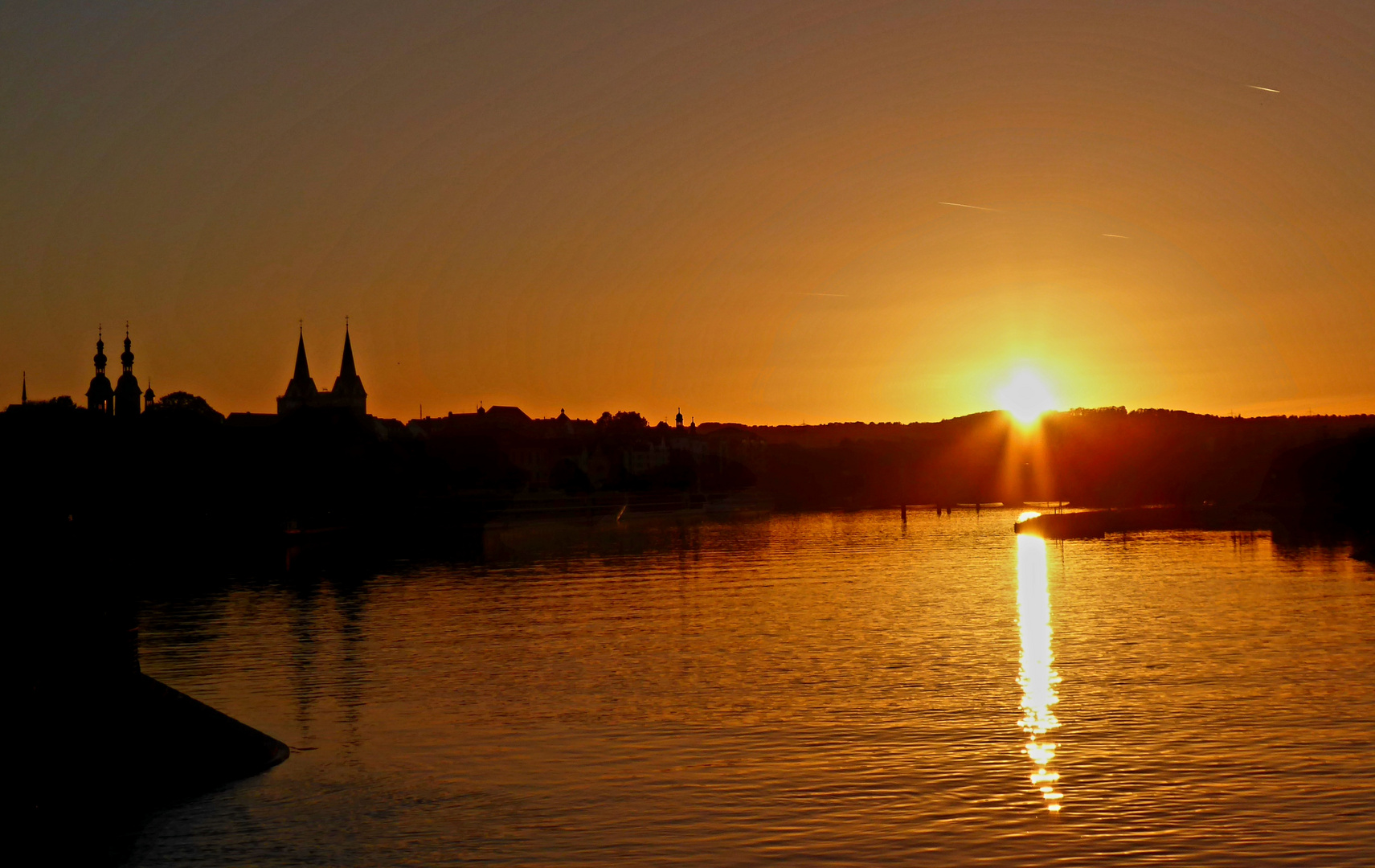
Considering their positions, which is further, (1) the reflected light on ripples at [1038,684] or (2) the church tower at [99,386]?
(2) the church tower at [99,386]

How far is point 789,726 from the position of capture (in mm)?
30828

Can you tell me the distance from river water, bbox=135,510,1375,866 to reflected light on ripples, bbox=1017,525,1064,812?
0.12m

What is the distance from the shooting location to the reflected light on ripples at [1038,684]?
2539 cm

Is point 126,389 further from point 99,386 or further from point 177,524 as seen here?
point 177,524

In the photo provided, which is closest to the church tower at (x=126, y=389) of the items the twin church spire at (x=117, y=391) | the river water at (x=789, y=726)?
the twin church spire at (x=117, y=391)

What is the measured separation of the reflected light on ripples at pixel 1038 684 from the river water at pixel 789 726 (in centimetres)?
12

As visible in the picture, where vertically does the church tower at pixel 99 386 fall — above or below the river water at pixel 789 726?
above

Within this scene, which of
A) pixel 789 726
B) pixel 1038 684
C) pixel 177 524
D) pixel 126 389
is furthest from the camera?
pixel 126 389

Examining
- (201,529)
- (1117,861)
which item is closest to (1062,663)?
(1117,861)

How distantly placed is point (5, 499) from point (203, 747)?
3616 centimetres

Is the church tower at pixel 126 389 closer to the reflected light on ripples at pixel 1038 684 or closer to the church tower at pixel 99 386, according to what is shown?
the church tower at pixel 99 386

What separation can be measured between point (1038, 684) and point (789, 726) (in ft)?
30.2

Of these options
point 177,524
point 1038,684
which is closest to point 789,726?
point 1038,684

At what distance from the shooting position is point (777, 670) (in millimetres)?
40094
